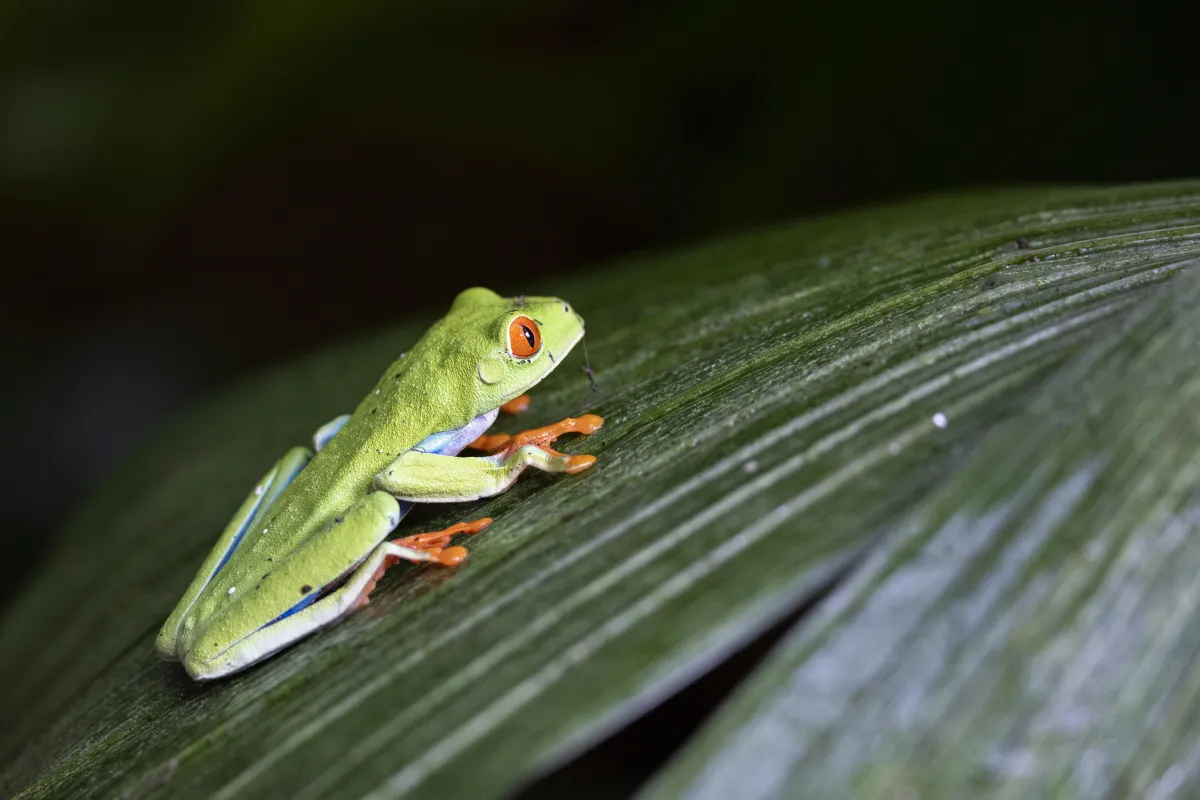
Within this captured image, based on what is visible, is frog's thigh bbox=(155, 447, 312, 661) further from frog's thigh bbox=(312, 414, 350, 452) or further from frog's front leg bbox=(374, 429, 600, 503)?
frog's front leg bbox=(374, 429, 600, 503)

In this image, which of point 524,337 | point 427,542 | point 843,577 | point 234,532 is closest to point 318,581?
point 427,542

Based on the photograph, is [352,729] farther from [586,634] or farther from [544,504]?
[544,504]

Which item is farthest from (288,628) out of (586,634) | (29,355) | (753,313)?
(29,355)

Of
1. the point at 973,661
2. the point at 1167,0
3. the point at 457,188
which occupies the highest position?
the point at 457,188

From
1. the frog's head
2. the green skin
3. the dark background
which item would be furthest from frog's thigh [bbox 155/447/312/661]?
the dark background

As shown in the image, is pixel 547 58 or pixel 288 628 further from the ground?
pixel 547 58

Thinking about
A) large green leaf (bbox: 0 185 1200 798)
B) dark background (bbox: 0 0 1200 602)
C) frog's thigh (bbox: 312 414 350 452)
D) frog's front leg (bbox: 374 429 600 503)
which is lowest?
Result: large green leaf (bbox: 0 185 1200 798)

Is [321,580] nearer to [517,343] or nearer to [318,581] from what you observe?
[318,581]
